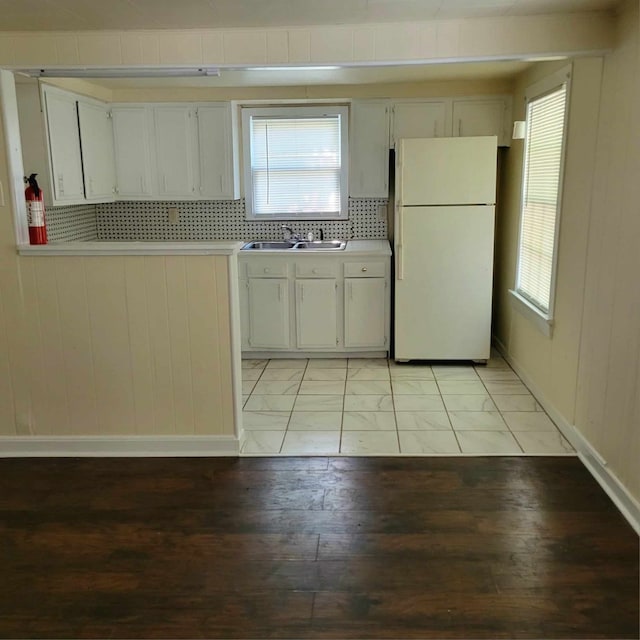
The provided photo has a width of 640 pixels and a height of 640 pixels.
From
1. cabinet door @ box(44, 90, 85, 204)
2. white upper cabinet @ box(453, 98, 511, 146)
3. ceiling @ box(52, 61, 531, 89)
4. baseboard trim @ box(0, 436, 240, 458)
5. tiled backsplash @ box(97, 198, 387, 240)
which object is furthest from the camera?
tiled backsplash @ box(97, 198, 387, 240)

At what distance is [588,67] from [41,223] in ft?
9.73

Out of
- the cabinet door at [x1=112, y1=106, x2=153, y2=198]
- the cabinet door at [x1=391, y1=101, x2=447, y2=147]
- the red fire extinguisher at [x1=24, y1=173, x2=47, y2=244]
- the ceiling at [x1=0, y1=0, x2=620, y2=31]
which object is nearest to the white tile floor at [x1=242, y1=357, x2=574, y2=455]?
the red fire extinguisher at [x1=24, y1=173, x2=47, y2=244]

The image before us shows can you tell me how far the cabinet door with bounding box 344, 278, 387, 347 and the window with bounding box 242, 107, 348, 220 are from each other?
0.81 metres

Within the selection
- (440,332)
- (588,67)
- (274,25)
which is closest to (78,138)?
(274,25)

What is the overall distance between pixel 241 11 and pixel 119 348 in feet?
5.83

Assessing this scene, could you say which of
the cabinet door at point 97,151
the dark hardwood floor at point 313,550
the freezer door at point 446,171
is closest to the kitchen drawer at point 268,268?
the freezer door at point 446,171

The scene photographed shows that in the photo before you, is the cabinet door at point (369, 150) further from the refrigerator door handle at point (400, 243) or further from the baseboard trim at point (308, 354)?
the baseboard trim at point (308, 354)

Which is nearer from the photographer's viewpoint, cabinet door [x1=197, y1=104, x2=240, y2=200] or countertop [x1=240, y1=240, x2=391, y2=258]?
countertop [x1=240, y1=240, x2=391, y2=258]

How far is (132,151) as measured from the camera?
16.4 ft

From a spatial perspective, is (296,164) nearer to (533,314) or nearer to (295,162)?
(295,162)

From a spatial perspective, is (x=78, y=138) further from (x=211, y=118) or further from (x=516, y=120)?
(x=516, y=120)

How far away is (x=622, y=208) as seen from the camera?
8.93ft

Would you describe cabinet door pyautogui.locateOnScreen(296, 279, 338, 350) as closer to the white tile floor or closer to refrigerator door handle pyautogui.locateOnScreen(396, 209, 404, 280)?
the white tile floor

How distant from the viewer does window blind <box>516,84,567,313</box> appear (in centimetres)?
365
